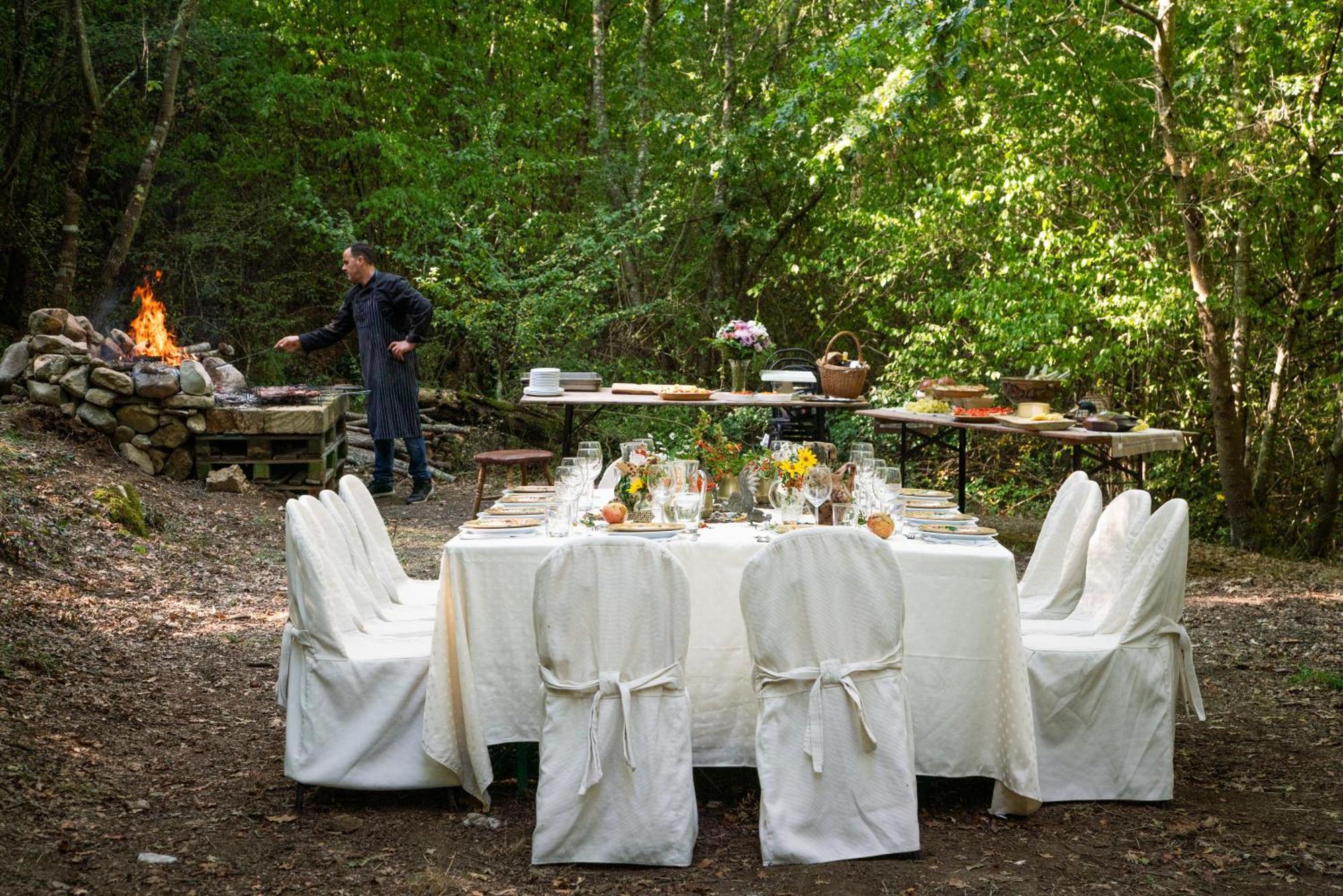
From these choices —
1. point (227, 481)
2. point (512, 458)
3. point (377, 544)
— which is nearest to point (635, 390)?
point (512, 458)

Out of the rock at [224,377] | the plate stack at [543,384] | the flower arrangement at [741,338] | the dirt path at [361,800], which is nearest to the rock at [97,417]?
the rock at [224,377]

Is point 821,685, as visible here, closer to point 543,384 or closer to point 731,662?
point 731,662

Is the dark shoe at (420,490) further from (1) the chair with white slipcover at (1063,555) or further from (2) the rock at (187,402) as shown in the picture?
(1) the chair with white slipcover at (1063,555)

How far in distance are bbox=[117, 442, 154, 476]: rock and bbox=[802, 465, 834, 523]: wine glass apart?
640cm

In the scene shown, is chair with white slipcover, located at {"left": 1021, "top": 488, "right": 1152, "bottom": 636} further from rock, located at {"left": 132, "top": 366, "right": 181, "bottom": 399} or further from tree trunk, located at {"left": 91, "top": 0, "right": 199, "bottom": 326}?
tree trunk, located at {"left": 91, "top": 0, "right": 199, "bottom": 326}

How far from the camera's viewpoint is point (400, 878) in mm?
3146

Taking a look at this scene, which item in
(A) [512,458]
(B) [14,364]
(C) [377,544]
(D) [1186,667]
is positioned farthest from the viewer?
(B) [14,364]

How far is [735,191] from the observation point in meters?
13.3

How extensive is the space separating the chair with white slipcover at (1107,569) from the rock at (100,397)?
7026mm

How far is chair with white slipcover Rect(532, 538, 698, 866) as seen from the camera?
319cm

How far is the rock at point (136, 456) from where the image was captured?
28.6 ft

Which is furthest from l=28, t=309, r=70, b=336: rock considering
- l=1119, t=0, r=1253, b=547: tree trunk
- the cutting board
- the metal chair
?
l=1119, t=0, r=1253, b=547: tree trunk

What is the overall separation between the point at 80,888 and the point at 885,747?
2105mm

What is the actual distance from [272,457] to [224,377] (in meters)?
1.26
